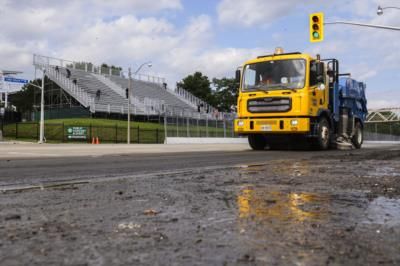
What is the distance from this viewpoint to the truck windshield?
55.7 ft

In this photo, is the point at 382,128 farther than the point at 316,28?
Yes

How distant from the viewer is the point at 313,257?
122 inches

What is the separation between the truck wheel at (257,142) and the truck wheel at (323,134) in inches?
98.0

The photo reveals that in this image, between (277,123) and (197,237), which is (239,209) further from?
(277,123)

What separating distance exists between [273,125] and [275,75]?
5.69ft

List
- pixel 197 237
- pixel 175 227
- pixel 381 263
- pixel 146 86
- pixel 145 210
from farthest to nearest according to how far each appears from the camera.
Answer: pixel 146 86 → pixel 145 210 → pixel 175 227 → pixel 197 237 → pixel 381 263

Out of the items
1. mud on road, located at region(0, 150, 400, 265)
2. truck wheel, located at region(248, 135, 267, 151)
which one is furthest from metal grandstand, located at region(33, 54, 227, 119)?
mud on road, located at region(0, 150, 400, 265)

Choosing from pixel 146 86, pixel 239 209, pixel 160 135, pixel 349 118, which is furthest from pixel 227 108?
pixel 239 209

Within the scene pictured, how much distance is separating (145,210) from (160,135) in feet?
151

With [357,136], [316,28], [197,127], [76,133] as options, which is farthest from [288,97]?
[76,133]

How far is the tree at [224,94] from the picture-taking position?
101 meters

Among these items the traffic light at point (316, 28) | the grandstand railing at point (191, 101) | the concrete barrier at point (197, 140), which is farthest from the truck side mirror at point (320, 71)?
the grandstand railing at point (191, 101)

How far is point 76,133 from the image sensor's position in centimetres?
4697

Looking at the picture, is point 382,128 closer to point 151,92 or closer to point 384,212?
point 151,92
